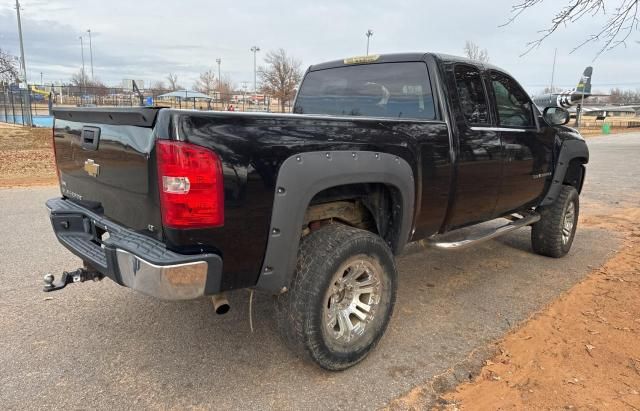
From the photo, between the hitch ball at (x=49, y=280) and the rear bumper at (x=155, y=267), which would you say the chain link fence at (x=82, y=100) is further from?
the rear bumper at (x=155, y=267)

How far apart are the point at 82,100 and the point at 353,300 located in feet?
125

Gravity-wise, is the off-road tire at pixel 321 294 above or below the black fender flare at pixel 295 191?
below

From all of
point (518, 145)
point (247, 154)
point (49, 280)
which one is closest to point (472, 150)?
point (518, 145)

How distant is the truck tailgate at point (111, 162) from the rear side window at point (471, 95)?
2494 millimetres

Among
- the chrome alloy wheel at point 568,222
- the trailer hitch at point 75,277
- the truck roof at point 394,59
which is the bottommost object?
the chrome alloy wheel at point 568,222

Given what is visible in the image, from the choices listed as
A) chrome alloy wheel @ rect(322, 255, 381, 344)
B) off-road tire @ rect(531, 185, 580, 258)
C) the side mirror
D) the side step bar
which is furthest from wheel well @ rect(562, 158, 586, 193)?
chrome alloy wheel @ rect(322, 255, 381, 344)

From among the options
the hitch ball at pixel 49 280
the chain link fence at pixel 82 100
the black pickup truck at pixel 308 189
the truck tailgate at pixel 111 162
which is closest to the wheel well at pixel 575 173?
the black pickup truck at pixel 308 189

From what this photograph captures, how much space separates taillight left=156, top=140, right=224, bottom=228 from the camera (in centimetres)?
218

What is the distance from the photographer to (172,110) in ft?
7.09

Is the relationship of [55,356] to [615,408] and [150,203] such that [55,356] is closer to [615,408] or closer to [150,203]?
[150,203]

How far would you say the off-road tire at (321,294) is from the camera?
2684mm

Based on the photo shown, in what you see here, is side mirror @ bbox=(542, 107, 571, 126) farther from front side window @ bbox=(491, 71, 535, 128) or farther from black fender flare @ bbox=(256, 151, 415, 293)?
black fender flare @ bbox=(256, 151, 415, 293)

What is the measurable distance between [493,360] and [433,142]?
5.08ft

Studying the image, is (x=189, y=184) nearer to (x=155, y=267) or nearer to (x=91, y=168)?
(x=155, y=267)
